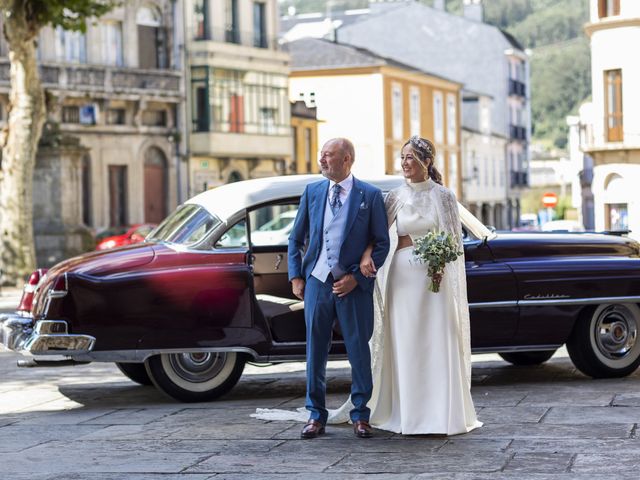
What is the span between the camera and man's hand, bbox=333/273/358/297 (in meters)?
9.23

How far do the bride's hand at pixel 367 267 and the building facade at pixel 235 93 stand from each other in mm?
48896

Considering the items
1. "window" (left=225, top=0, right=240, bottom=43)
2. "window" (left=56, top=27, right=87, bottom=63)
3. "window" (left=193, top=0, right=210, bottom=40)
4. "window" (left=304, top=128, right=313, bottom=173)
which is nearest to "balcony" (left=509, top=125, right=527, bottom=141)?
"window" (left=304, top=128, right=313, bottom=173)

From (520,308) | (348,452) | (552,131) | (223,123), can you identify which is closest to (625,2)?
(223,123)

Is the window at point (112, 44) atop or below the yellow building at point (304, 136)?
atop

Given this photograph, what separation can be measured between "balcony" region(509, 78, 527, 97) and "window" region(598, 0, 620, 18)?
4961cm

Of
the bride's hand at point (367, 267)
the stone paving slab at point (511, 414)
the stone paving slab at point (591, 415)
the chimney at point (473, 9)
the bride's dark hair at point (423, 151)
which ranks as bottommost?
the stone paving slab at point (511, 414)

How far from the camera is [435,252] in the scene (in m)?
9.30

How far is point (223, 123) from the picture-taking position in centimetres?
5941

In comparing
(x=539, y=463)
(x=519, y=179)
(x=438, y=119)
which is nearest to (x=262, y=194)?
(x=539, y=463)

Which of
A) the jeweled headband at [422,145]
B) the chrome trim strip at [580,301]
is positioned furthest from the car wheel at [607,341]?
the jeweled headband at [422,145]

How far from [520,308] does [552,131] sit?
141m

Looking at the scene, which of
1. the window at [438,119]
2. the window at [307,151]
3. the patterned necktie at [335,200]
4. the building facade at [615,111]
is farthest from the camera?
the window at [438,119]

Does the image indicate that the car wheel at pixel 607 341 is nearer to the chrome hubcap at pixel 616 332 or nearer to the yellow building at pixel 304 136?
the chrome hubcap at pixel 616 332

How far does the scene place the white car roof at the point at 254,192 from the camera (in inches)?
449
